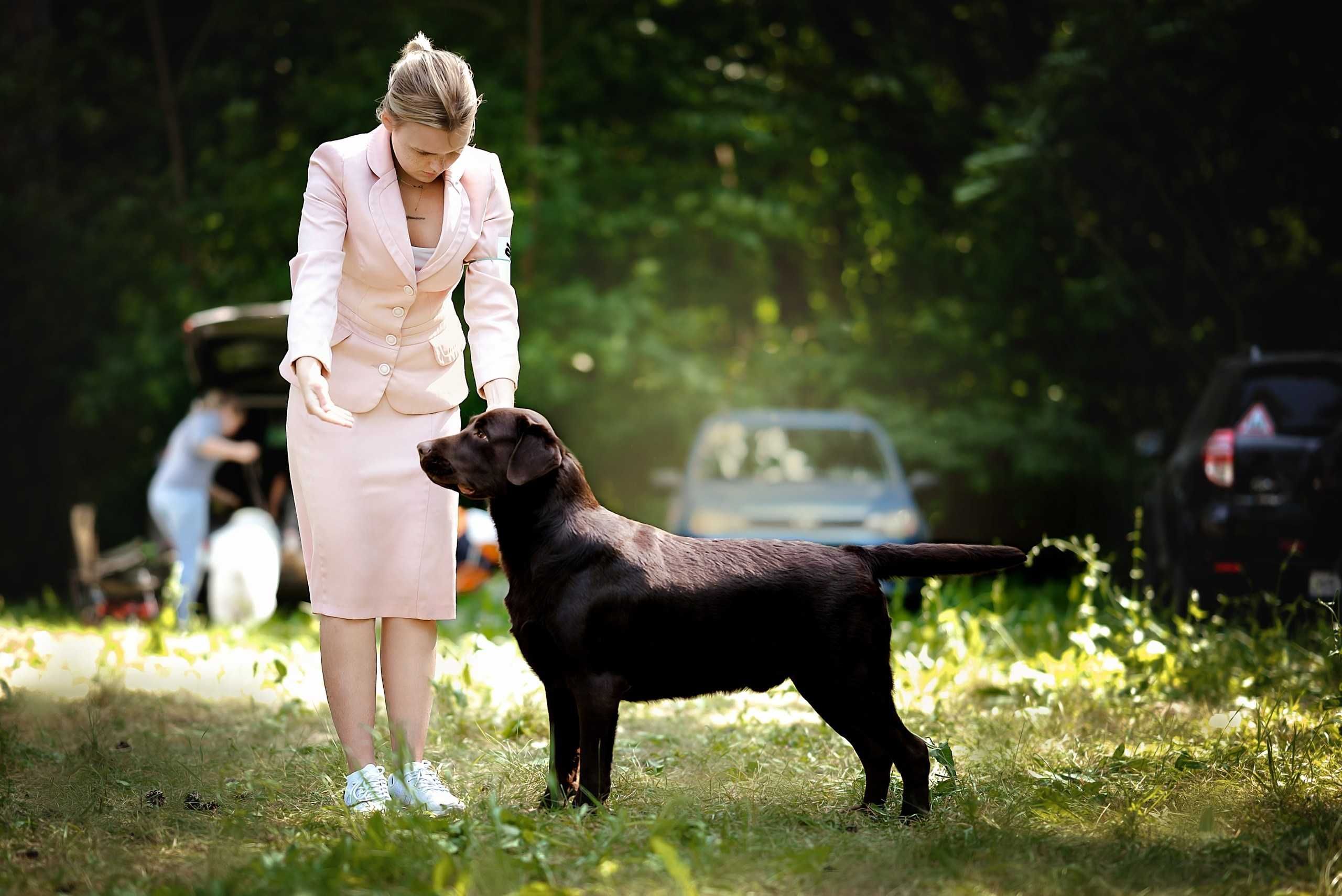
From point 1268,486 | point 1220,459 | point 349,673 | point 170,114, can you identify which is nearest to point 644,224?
point 170,114

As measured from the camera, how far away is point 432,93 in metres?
3.55

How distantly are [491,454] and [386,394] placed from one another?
18.8 inches

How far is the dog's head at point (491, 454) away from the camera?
353 cm

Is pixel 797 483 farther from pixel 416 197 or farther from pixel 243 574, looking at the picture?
pixel 416 197

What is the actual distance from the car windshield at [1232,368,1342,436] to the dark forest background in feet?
10.9

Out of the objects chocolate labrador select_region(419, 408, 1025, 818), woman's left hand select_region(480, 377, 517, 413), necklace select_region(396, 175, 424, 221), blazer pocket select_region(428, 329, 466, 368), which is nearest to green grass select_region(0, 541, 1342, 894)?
chocolate labrador select_region(419, 408, 1025, 818)

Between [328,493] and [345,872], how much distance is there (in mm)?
1264

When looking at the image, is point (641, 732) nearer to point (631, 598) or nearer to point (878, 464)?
point (631, 598)

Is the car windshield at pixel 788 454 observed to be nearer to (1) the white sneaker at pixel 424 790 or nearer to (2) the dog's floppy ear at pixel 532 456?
(1) the white sneaker at pixel 424 790

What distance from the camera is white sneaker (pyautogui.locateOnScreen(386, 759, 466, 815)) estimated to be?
359 cm

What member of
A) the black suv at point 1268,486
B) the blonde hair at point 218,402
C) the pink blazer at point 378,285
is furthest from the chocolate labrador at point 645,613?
the blonde hair at point 218,402

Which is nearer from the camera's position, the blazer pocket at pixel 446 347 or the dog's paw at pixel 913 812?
the dog's paw at pixel 913 812

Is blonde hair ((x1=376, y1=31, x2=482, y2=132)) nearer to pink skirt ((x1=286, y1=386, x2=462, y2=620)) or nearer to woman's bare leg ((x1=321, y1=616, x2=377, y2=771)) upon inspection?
pink skirt ((x1=286, y1=386, x2=462, y2=620))

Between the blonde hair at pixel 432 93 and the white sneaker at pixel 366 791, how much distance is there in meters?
1.92
